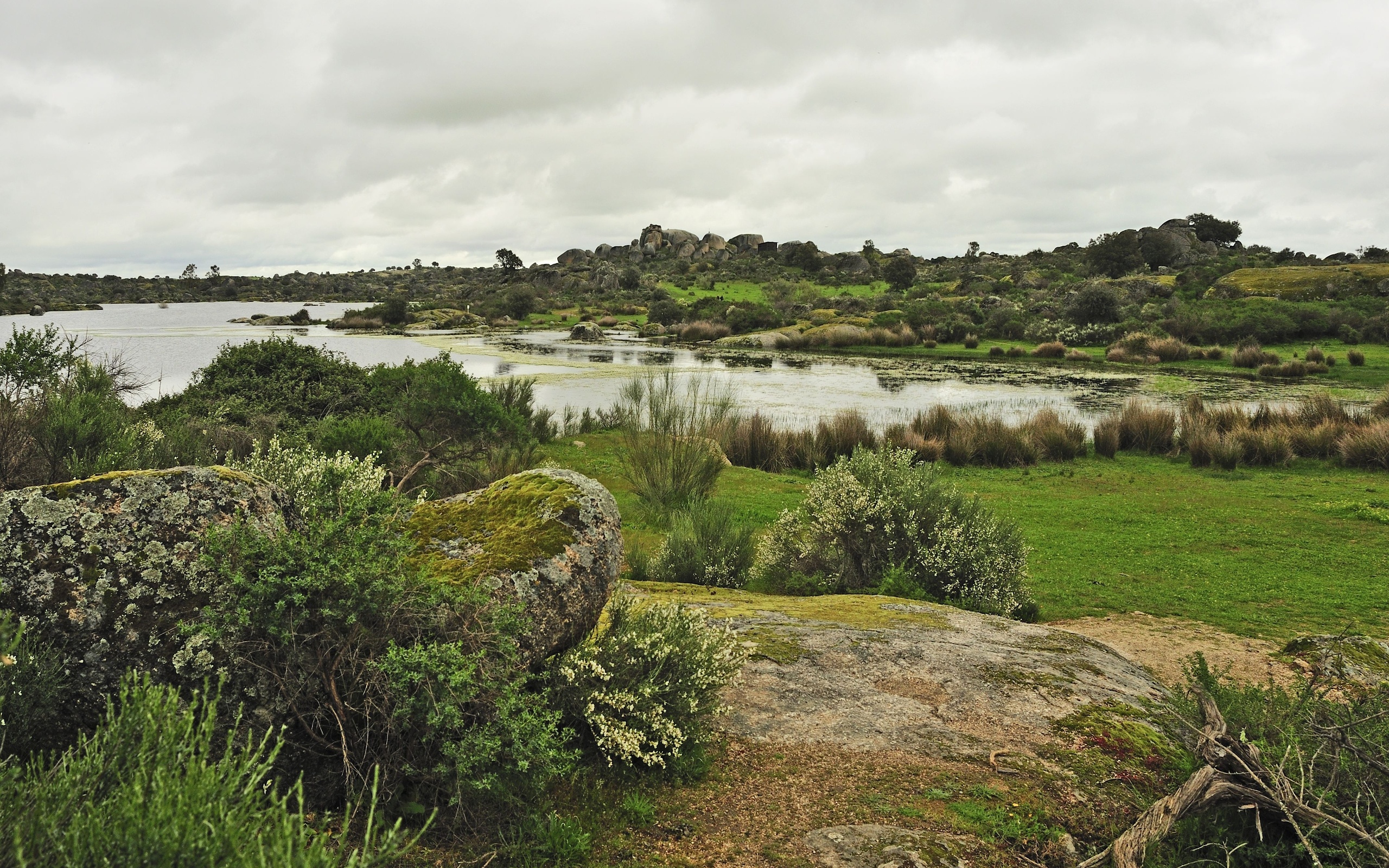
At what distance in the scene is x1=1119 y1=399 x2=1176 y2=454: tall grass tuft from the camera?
19.1 metres

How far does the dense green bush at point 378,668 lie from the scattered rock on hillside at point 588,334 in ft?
150

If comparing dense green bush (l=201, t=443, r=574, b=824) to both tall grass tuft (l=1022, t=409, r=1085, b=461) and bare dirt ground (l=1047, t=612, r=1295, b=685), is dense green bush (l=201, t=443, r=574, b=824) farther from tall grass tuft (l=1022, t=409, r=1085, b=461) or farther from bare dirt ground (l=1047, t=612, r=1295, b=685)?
tall grass tuft (l=1022, t=409, r=1085, b=461)

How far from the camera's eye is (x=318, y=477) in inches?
161

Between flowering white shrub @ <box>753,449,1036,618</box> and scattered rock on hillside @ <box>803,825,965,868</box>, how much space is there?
4.64m

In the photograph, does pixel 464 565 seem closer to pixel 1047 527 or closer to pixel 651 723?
pixel 651 723

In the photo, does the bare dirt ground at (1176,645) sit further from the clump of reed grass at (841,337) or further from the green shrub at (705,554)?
the clump of reed grass at (841,337)

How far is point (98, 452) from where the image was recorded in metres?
5.95

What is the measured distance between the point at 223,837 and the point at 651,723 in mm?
2329

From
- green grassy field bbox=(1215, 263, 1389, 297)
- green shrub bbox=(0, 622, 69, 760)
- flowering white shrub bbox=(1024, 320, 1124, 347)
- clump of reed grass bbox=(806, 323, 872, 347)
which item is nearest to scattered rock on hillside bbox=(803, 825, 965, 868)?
green shrub bbox=(0, 622, 69, 760)

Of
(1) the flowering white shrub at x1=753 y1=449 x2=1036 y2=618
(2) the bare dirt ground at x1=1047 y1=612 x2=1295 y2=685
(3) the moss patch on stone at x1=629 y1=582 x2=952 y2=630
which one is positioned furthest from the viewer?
(1) the flowering white shrub at x1=753 y1=449 x2=1036 y2=618

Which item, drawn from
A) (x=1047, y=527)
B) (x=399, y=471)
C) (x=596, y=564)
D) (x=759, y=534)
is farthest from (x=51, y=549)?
(x=1047, y=527)

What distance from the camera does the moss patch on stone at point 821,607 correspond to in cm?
617

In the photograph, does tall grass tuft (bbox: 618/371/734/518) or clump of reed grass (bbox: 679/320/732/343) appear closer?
tall grass tuft (bbox: 618/371/734/518)

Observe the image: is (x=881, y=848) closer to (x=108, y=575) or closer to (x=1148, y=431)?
(x=108, y=575)
